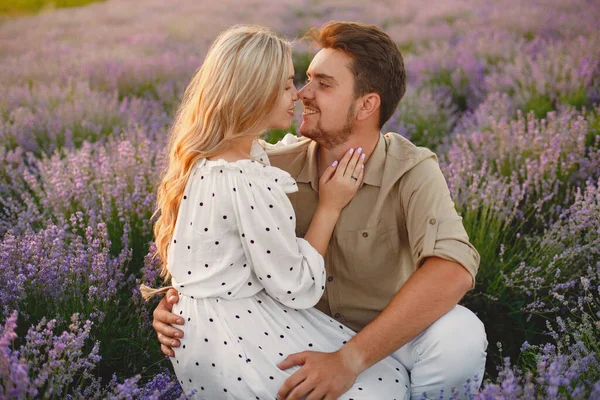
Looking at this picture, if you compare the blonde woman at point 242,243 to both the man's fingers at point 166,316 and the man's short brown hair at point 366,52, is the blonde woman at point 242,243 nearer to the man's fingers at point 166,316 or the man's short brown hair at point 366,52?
the man's fingers at point 166,316

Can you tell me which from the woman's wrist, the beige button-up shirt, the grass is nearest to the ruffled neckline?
the woman's wrist

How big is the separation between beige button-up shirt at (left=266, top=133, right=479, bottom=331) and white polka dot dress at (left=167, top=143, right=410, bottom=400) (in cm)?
42

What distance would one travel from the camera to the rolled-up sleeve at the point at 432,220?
8.10 ft

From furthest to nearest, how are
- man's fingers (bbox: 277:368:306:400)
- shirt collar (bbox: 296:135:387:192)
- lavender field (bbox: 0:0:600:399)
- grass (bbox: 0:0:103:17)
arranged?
grass (bbox: 0:0:103:17)
shirt collar (bbox: 296:135:387:192)
lavender field (bbox: 0:0:600:399)
man's fingers (bbox: 277:368:306:400)

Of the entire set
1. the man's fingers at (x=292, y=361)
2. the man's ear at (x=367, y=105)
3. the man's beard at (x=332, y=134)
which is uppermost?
the man's ear at (x=367, y=105)

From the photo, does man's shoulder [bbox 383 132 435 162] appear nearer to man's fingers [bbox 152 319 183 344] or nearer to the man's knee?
the man's knee

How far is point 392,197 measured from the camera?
271 cm

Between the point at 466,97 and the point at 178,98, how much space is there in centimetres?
287

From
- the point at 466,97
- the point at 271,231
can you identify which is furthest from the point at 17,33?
the point at 271,231

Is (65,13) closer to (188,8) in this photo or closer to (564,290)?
(188,8)

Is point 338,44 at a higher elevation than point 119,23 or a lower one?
higher

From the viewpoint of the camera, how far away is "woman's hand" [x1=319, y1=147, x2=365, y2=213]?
99.6 inches

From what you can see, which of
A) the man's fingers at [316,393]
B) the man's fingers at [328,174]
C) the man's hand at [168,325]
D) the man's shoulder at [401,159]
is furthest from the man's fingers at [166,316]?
the man's shoulder at [401,159]

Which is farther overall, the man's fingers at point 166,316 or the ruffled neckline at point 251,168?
the man's fingers at point 166,316
